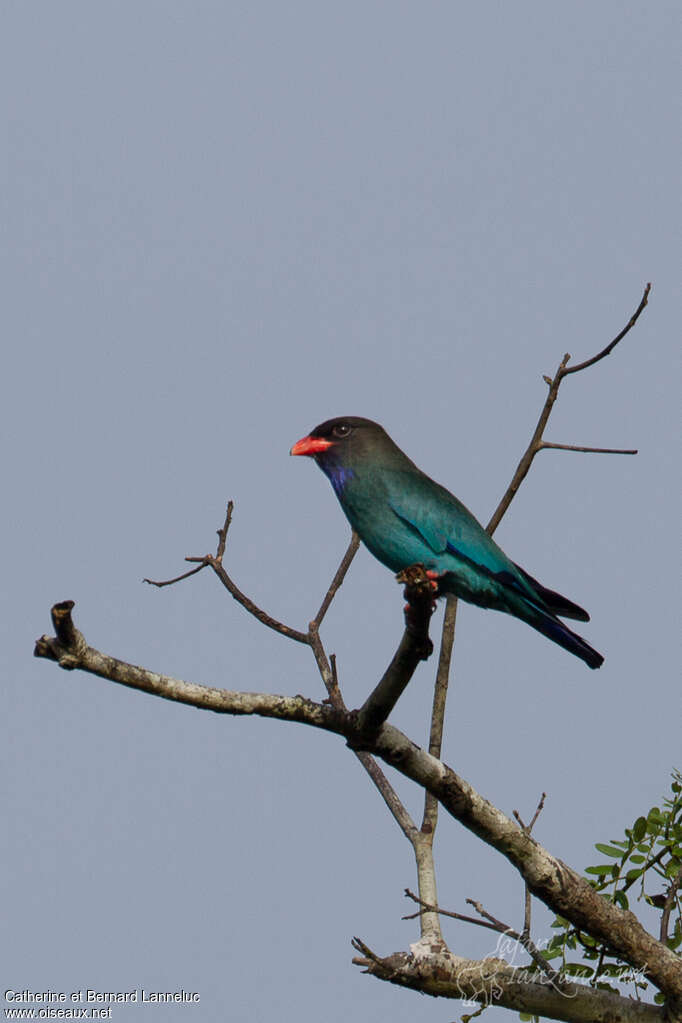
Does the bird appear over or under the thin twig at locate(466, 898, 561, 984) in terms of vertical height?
over

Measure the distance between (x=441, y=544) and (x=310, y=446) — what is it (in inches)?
46.2

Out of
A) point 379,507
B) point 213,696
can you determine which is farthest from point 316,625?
point 213,696

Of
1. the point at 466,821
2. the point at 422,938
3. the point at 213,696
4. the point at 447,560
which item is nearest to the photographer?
the point at 213,696

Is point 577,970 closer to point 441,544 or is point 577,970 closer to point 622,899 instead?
point 622,899

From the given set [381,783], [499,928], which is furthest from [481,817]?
[381,783]

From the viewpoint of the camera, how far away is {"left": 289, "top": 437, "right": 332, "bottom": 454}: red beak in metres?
7.55

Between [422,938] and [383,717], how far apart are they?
4.42 feet

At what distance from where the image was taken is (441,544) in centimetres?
690

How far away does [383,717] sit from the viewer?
5129 millimetres

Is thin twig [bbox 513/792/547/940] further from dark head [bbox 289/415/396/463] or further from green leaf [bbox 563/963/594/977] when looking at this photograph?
dark head [bbox 289/415/396/463]

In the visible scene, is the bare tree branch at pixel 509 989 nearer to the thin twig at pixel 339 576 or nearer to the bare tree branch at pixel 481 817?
the bare tree branch at pixel 481 817

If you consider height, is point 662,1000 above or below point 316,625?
below

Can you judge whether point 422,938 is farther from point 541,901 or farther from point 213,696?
point 213,696

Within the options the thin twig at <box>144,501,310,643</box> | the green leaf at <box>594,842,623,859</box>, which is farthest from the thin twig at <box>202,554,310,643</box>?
the green leaf at <box>594,842,623,859</box>
